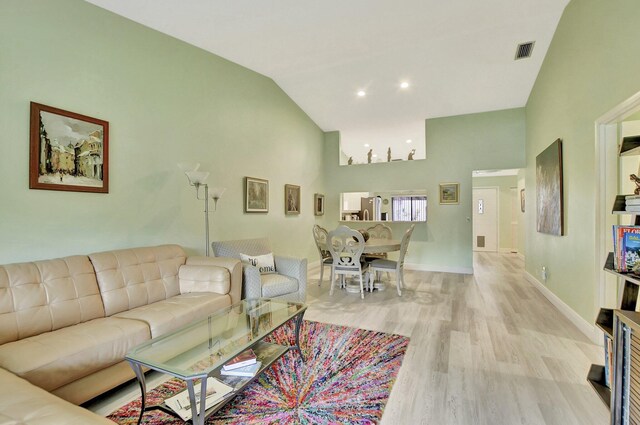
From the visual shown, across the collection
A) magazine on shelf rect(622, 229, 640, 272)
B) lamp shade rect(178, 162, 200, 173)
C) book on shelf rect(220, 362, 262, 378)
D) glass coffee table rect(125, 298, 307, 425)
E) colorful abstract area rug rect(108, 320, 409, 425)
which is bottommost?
colorful abstract area rug rect(108, 320, 409, 425)

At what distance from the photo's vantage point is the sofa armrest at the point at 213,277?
104 inches

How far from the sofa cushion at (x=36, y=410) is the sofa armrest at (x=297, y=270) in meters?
2.31

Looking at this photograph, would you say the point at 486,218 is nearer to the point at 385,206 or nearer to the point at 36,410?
the point at 385,206

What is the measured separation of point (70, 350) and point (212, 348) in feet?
2.48

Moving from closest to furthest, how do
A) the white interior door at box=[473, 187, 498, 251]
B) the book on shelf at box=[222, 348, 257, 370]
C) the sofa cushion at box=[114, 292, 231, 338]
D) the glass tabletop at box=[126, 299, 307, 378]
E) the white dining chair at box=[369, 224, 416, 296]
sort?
the glass tabletop at box=[126, 299, 307, 378] < the book on shelf at box=[222, 348, 257, 370] < the sofa cushion at box=[114, 292, 231, 338] < the white dining chair at box=[369, 224, 416, 296] < the white interior door at box=[473, 187, 498, 251]

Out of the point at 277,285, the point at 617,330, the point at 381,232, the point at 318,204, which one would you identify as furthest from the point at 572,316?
the point at 318,204

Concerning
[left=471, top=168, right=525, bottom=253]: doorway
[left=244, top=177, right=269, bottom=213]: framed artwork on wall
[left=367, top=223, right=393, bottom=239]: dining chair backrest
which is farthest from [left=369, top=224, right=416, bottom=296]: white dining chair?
[left=471, top=168, right=525, bottom=253]: doorway

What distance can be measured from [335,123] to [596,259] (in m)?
4.80

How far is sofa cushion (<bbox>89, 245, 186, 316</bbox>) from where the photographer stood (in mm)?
2240

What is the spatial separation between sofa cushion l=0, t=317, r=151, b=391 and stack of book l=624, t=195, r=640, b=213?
10.2ft

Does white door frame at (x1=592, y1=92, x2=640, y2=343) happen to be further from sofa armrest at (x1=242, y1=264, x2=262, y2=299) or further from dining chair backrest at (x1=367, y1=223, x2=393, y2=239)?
sofa armrest at (x1=242, y1=264, x2=262, y2=299)

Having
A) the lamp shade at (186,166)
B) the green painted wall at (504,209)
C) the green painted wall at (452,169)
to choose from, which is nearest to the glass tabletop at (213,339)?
the lamp shade at (186,166)

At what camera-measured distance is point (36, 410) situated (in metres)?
1.01

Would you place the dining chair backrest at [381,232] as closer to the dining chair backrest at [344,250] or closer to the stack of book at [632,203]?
the dining chair backrest at [344,250]
